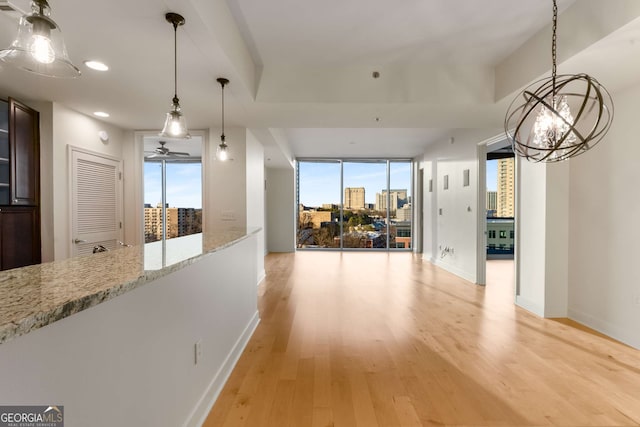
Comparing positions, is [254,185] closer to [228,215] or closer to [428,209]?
[228,215]

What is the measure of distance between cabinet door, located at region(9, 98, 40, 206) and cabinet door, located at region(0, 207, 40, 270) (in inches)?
4.5

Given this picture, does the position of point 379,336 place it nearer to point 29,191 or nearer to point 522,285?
point 522,285

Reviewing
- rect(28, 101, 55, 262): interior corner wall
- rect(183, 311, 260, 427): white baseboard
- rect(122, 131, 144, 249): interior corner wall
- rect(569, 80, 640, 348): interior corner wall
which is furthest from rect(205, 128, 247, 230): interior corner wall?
rect(569, 80, 640, 348): interior corner wall

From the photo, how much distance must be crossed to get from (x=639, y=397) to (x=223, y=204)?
4.48 m

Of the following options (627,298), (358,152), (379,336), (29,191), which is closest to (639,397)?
(627,298)

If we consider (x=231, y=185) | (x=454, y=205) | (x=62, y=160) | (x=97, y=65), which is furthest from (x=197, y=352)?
(x=454, y=205)

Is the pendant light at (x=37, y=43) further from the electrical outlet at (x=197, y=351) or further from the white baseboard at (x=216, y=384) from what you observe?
the white baseboard at (x=216, y=384)

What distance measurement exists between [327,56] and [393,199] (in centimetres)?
631

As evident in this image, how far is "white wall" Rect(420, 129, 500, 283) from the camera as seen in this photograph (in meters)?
5.27

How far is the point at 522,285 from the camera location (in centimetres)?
397

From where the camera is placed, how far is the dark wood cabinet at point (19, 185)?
3.01 meters

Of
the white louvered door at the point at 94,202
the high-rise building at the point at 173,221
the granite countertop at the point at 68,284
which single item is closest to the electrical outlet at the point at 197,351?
the granite countertop at the point at 68,284

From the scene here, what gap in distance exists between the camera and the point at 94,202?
4109mm

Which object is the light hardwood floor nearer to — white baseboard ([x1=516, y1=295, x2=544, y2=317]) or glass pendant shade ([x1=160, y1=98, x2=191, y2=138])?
white baseboard ([x1=516, y1=295, x2=544, y2=317])
